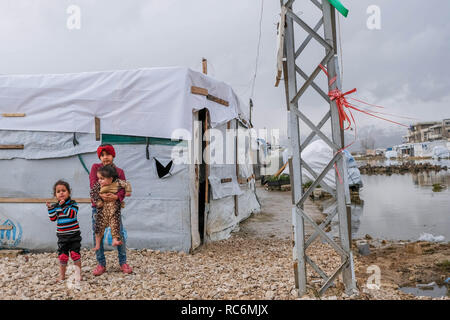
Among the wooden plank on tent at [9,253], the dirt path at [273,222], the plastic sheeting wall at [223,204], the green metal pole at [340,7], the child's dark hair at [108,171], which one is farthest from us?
the dirt path at [273,222]

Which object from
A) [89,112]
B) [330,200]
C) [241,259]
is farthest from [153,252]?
[330,200]

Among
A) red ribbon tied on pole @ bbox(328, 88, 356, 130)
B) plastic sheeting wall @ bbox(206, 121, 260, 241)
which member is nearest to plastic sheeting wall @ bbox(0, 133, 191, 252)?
plastic sheeting wall @ bbox(206, 121, 260, 241)

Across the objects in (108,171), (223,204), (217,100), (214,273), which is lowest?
(214,273)

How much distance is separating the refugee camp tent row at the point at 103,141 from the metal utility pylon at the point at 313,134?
2.52 m

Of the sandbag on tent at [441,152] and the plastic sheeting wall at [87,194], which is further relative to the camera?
the sandbag on tent at [441,152]

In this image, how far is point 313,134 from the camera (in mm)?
3938

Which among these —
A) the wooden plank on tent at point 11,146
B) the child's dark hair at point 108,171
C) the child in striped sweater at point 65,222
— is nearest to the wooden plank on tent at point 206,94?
the child's dark hair at point 108,171

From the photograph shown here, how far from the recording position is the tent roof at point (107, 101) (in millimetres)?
5895

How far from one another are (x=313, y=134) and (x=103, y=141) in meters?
Answer: 3.94

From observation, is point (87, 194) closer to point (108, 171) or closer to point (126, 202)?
point (126, 202)

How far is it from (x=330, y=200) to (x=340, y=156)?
11716mm

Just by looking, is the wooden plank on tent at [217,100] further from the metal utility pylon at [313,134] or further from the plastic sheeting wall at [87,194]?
the metal utility pylon at [313,134]

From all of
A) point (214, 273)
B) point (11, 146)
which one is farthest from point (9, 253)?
point (214, 273)

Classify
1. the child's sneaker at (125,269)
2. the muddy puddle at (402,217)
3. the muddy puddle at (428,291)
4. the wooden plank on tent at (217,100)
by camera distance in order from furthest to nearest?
the muddy puddle at (402,217) < the wooden plank on tent at (217,100) < the child's sneaker at (125,269) < the muddy puddle at (428,291)
